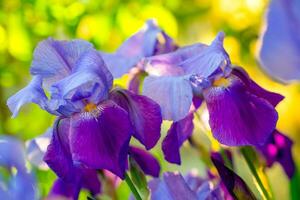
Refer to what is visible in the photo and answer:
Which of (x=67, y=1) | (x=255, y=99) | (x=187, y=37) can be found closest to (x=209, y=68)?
(x=255, y=99)

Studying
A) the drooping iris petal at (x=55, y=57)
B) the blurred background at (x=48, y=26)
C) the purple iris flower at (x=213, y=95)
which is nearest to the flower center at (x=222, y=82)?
the purple iris flower at (x=213, y=95)

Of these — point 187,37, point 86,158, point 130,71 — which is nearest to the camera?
point 86,158

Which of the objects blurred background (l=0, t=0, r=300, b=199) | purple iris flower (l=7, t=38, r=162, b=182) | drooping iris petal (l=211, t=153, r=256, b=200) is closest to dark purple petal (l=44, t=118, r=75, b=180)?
purple iris flower (l=7, t=38, r=162, b=182)

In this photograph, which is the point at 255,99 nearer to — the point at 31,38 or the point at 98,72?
the point at 98,72

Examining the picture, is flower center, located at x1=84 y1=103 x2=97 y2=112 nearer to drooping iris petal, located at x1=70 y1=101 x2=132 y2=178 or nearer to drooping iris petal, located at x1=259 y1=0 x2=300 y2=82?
drooping iris petal, located at x1=70 y1=101 x2=132 y2=178

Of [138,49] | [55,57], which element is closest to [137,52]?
[138,49]

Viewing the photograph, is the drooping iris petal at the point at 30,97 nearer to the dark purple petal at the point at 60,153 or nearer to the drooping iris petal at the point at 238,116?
the dark purple petal at the point at 60,153
